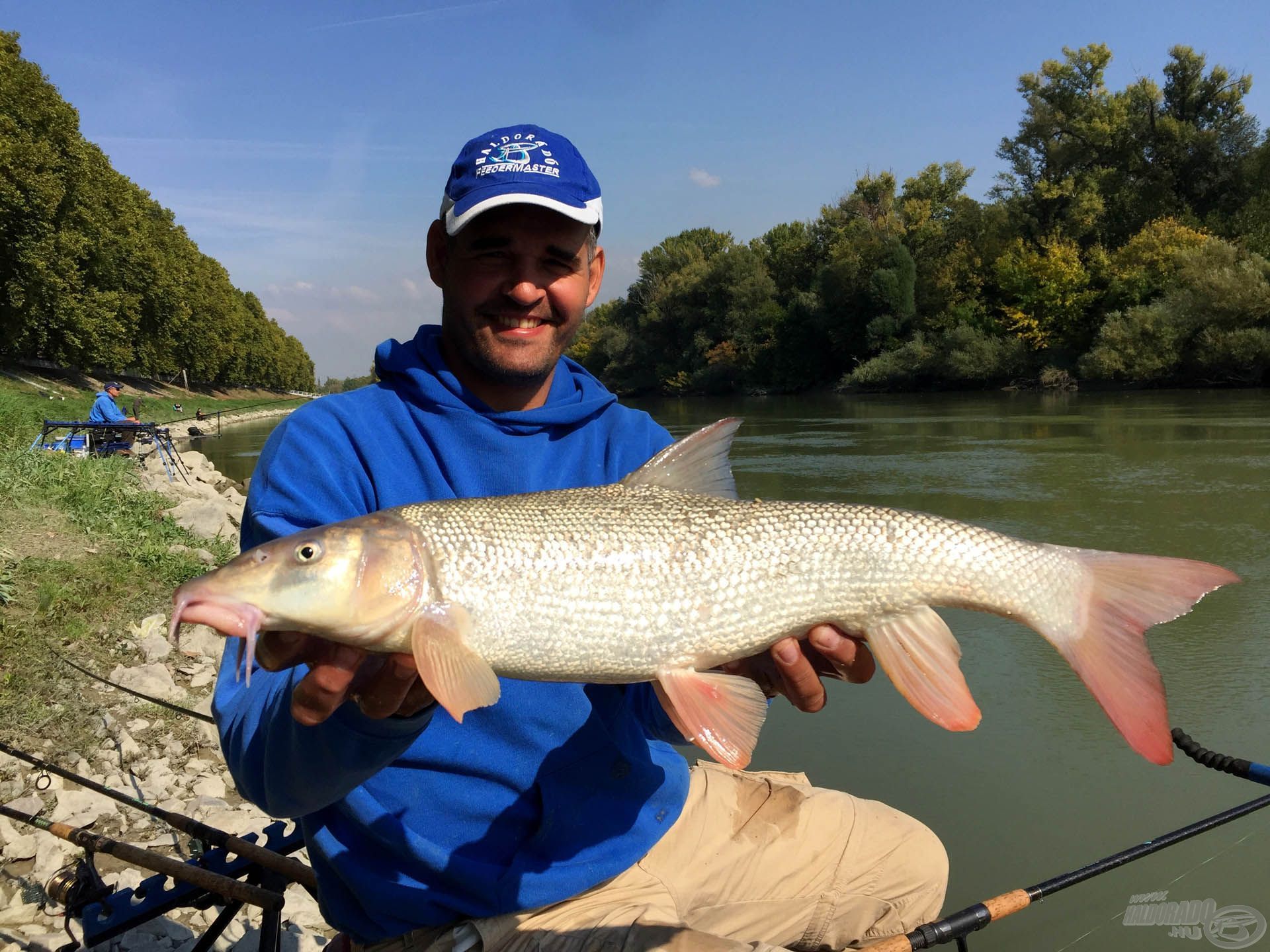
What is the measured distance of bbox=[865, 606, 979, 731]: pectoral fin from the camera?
219 centimetres

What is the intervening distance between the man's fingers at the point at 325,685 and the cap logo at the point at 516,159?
147 cm

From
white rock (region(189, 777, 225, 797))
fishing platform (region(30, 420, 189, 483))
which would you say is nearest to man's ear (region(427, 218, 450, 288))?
white rock (region(189, 777, 225, 797))

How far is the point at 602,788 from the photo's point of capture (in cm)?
241

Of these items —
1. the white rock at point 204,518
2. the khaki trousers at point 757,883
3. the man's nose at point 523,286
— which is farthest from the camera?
the white rock at point 204,518

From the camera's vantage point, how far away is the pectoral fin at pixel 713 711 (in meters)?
2.05

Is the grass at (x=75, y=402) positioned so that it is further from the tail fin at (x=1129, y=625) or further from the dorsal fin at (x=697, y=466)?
the tail fin at (x=1129, y=625)

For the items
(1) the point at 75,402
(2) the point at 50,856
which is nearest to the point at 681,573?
(2) the point at 50,856

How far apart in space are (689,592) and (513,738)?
633mm

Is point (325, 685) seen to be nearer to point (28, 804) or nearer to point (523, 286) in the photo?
point (523, 286)

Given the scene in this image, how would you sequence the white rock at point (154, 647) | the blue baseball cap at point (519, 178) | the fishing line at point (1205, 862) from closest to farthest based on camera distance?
the blue baseball cap at point (519, 178) < the fishing line at point (1205, 862) < the white rock at point (154, 647)

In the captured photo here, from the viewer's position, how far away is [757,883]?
2756 mm

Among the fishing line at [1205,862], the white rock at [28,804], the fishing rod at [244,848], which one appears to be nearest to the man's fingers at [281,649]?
the fishing rod at [244,848]

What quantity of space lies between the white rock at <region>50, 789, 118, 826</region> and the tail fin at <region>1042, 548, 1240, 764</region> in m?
3.87

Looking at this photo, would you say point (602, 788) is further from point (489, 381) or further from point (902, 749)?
point (902, 749)
